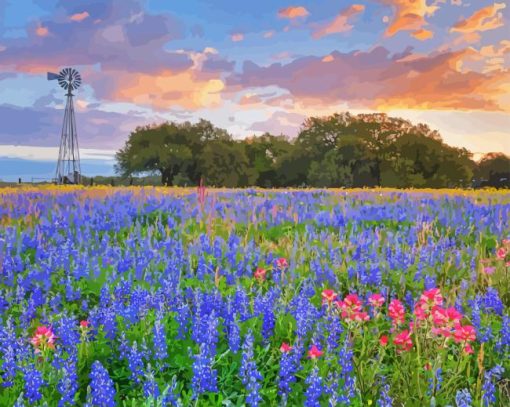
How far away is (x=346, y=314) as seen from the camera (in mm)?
3709

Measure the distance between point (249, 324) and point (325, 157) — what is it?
69.5 meters

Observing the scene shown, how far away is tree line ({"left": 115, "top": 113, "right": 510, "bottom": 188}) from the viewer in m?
71.2

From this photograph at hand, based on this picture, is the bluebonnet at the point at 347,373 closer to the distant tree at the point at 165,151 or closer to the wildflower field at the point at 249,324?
the wildflower field at the point at 249,324

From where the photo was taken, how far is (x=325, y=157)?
238ft

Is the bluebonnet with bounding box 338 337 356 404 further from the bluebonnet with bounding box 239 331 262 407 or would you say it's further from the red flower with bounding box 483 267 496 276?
the red flower with bounding box 483 267 496 276

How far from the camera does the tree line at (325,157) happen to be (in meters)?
71.2

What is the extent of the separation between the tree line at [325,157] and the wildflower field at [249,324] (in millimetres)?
63447

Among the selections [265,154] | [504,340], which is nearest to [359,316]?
[504,340]

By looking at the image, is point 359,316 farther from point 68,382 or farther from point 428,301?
Answer: point 68,382

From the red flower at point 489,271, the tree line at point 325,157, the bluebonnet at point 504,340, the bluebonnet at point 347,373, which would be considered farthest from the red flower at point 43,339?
the tree line at point 325,157

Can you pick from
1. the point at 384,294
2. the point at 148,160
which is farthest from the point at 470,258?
the point at 148,160

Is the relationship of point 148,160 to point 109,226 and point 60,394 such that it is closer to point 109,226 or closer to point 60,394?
point 109,226

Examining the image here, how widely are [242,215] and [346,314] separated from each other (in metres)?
4.90

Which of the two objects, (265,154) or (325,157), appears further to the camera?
(265,154)
